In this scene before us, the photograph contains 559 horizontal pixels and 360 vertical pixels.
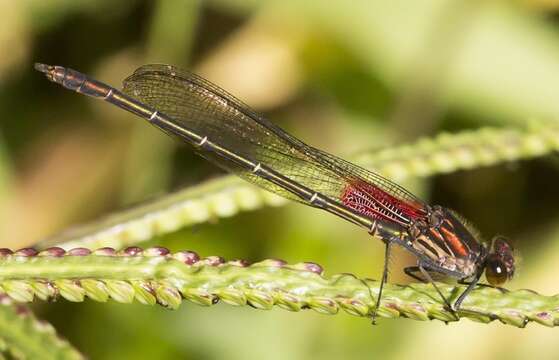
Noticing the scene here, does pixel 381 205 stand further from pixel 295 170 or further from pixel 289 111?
pixel 289 111

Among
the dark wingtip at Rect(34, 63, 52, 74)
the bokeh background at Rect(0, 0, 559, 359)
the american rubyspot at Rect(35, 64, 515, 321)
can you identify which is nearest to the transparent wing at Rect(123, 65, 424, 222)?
the american rubyspot at Rect(35, 64, 515, 321)

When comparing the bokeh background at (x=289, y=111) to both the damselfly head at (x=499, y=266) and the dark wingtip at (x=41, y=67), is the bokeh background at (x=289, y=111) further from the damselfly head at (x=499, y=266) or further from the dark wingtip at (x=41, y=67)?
the dark wingtip at (x=41, y=67)

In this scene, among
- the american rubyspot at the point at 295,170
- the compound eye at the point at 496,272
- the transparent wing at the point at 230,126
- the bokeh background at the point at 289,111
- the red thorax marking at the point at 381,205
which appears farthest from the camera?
the bokeh background at the point at 289,111

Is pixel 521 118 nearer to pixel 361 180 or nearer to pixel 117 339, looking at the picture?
pixel 361 180

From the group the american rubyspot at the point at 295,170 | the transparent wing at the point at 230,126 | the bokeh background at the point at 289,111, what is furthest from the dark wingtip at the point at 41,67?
the bokeh background at the point at 289,111

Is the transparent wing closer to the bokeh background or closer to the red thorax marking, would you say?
the red thorax marking

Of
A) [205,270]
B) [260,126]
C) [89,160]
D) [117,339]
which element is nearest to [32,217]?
[89,160]

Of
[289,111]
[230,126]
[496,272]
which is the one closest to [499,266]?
[496,272]
